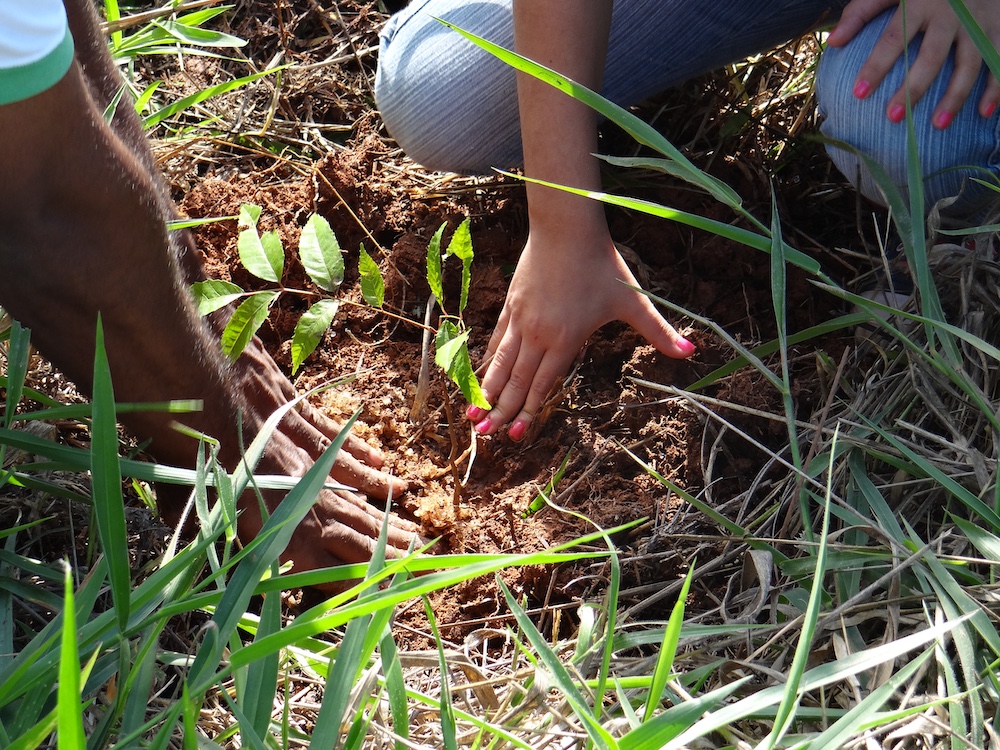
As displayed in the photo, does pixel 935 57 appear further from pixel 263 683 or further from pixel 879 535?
pixel 263 683

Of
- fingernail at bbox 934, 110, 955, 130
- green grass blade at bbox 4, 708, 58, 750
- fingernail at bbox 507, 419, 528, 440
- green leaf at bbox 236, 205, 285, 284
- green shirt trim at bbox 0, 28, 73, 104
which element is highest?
green shirt trim at bbox 0, 28, 73, 104

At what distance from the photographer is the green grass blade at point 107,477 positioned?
71 centimetres

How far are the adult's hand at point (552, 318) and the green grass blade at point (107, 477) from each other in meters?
0.68

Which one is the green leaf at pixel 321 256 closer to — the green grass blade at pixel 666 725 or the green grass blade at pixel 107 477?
the green grass blade at pixel 107 477

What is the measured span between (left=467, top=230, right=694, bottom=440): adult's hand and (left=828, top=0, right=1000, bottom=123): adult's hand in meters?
0.46

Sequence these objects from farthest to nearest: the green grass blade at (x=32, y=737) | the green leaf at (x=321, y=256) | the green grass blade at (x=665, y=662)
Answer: the green leaf at (x=321, y=256) → the green grass blade at (x=665, y=662) → the green grass blade at (x=32, y=737)

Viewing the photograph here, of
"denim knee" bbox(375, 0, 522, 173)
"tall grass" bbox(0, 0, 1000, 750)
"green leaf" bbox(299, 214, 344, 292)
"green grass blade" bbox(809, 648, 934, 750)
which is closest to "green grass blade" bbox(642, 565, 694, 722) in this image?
"tall grass" bbox(0, 0, 1000, 750)

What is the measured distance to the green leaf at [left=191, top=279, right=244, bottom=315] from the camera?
1156 millimetres

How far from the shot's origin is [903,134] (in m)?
1.29

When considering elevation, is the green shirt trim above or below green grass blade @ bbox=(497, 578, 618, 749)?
above

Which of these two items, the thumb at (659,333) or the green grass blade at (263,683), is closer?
the green grass blade at (263,683)

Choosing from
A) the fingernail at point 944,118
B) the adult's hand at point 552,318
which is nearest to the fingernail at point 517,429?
Result: the adult's hand at point 552,318

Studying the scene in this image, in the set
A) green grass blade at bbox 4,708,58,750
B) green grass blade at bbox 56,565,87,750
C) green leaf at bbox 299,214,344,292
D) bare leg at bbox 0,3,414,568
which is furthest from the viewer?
green leaf at bbox 299,214,344,292

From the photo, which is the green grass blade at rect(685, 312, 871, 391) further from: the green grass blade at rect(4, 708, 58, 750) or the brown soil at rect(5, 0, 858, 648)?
the green grass blade at rect(4, 708, 58, 750)
